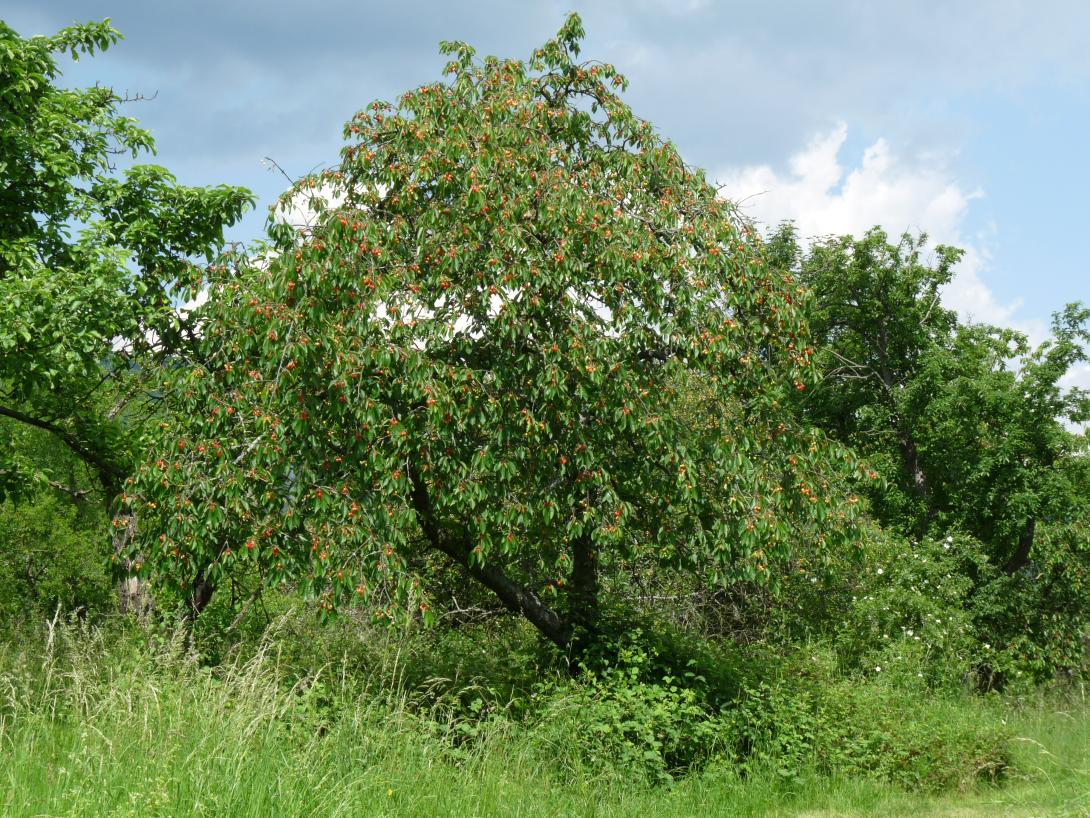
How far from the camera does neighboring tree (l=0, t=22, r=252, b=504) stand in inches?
381

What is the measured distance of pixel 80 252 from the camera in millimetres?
10383

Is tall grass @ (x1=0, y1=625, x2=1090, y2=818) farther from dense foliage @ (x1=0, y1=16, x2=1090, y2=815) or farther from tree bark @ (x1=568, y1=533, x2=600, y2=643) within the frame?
tree bark @ (x1=568, y1=533, x2=600, y2=643)

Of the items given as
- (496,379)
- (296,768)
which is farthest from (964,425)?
(296,768)

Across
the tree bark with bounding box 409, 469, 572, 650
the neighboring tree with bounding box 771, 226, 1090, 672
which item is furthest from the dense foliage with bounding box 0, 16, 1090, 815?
the neighboring tree with bounding box 771, 226, 1090, 672

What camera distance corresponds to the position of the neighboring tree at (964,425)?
69.2 ft

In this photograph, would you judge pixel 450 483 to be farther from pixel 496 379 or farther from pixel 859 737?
pixel 859 737

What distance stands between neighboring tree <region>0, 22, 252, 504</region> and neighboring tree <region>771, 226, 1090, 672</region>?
1349cm

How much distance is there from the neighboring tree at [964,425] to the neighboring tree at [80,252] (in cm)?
1349

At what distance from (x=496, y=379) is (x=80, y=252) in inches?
208

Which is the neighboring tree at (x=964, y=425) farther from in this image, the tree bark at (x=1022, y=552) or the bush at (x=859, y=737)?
the bush at (x=859, y=737)

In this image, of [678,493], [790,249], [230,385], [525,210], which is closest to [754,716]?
[678,493]

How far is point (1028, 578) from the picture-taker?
22.0 metres

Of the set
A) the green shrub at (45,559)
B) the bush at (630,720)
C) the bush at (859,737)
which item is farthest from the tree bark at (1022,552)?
the green shrub at (45,559)

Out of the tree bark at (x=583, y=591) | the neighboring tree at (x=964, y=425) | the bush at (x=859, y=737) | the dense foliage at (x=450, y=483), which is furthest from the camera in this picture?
the neighboring tree at (x=964, y=425)
